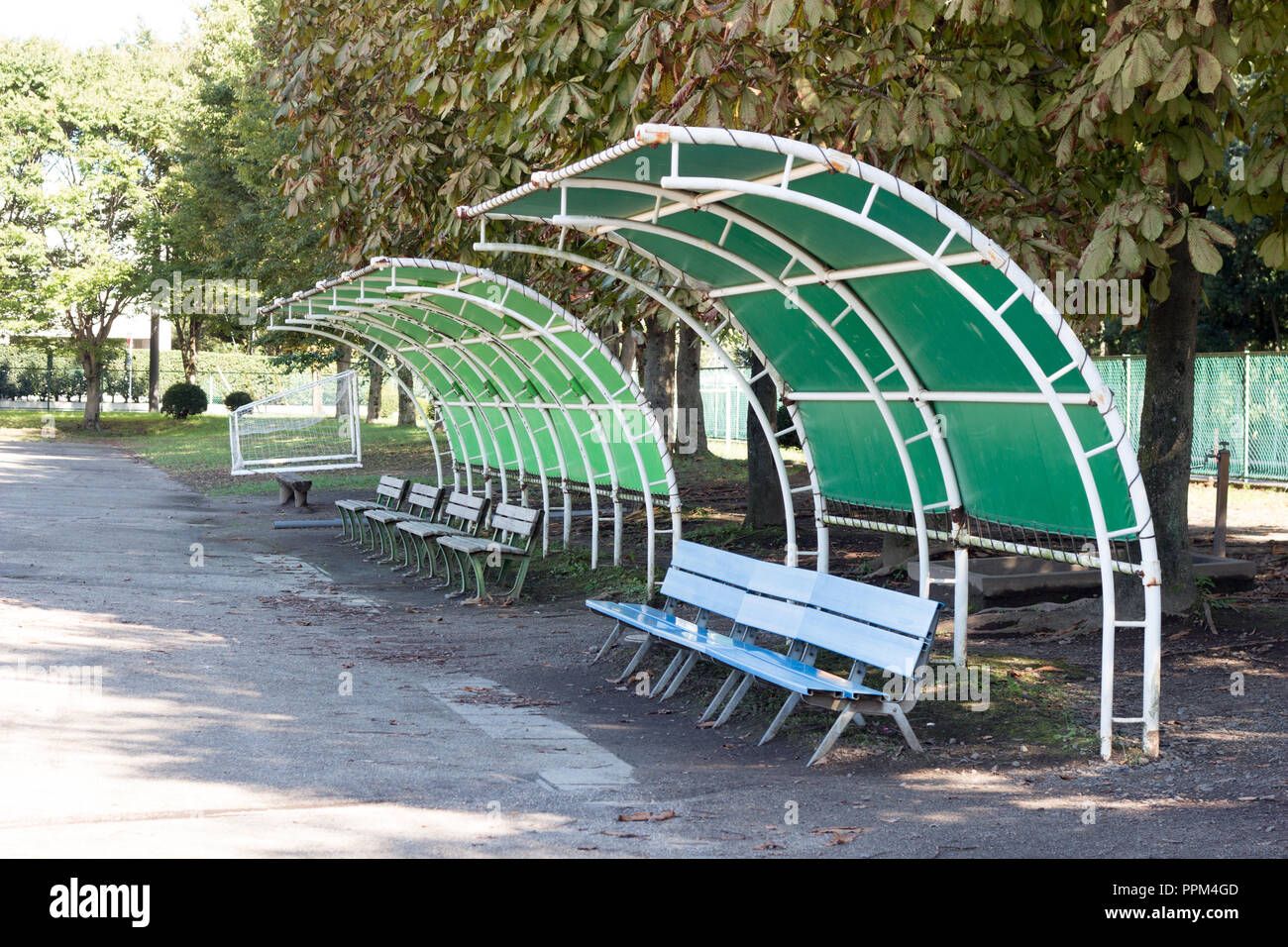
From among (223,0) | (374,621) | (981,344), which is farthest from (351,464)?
(223,0)

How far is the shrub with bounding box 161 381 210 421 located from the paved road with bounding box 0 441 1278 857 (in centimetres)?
3777

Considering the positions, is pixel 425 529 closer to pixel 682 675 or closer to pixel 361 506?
pixel 361 506

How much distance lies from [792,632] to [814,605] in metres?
0.22

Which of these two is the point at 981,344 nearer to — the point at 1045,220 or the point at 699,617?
the point at 1045,220

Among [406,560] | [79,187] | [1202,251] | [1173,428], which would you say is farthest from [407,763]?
[79,187]

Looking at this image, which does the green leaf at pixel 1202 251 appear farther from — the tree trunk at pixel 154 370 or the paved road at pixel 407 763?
the tree trunk at pixel 154 370

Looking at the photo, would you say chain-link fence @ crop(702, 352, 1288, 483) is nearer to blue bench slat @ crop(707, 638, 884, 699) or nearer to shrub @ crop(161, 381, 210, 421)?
blue bench slat @ crop(707, 638, 884, 699)

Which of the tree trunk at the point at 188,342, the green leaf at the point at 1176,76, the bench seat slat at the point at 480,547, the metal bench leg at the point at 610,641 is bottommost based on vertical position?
the metal bench leg at the point at 610,641

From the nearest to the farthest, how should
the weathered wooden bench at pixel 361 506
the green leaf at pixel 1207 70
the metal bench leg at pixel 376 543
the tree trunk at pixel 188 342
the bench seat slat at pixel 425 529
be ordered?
the green leaf at pixel 1207 70, the bench seat slat at pixel 425 529, the metal bench leg at pixel 376 543, the weathered wooden bench at pixel 361 506, the tree trunk at pixel 188 342

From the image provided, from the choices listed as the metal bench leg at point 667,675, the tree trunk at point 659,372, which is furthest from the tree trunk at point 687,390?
the metal bench leg at point 667,675

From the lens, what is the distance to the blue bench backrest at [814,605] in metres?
6.35

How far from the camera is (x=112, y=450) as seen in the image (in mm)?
35344

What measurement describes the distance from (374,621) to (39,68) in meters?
38.9

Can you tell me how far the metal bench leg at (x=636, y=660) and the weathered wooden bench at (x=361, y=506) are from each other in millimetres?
8280
